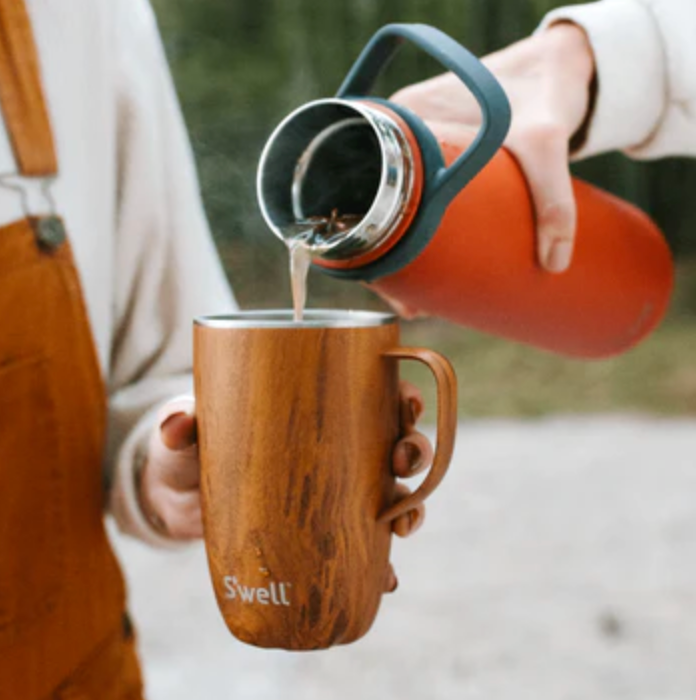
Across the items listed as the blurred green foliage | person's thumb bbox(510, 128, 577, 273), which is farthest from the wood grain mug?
the blurred green foliage

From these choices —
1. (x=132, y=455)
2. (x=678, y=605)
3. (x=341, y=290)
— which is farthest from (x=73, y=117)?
(x=678, y=605)

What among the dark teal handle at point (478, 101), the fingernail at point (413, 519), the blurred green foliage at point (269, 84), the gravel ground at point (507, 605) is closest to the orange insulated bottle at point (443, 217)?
the dark teal handle at point (478, 101)

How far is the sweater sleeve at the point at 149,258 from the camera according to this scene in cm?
61

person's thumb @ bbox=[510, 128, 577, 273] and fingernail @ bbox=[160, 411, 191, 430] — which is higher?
person's thumb @ bbox=[510, 128, 577, 273]

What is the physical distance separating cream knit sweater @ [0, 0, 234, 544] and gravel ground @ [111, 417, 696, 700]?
2.87 ft

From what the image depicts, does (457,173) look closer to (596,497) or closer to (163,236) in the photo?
(163,236)

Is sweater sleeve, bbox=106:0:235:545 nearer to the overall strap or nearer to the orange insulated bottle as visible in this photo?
the overall strap

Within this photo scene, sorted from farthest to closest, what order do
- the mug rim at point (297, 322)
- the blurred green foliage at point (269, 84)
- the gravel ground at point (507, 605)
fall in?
the gravel ground at point (507, 605) → the blurred green foliage at point (269, 84) → the mug rim at point (297, 322)

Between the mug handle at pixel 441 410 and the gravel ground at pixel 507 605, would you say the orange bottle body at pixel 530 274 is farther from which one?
the gravel ground at pixel 507 605

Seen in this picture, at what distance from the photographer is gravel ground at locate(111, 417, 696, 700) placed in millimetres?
1461

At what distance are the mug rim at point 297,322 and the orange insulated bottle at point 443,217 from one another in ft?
0.09

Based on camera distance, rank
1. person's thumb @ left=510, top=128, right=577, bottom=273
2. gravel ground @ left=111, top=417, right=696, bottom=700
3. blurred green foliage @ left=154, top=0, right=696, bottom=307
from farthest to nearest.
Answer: gravel ground @ left=111, top=417, right=696, bottom=700, blurred green foliage @ left=154, top=0, right=696, bottom=307, person's thumb @ left=510, top=128, right=577, bottom=273

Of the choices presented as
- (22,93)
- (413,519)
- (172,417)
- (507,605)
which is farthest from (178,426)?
(507,605)

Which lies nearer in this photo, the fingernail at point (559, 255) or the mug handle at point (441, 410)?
the mug handle at point (441, 410)
